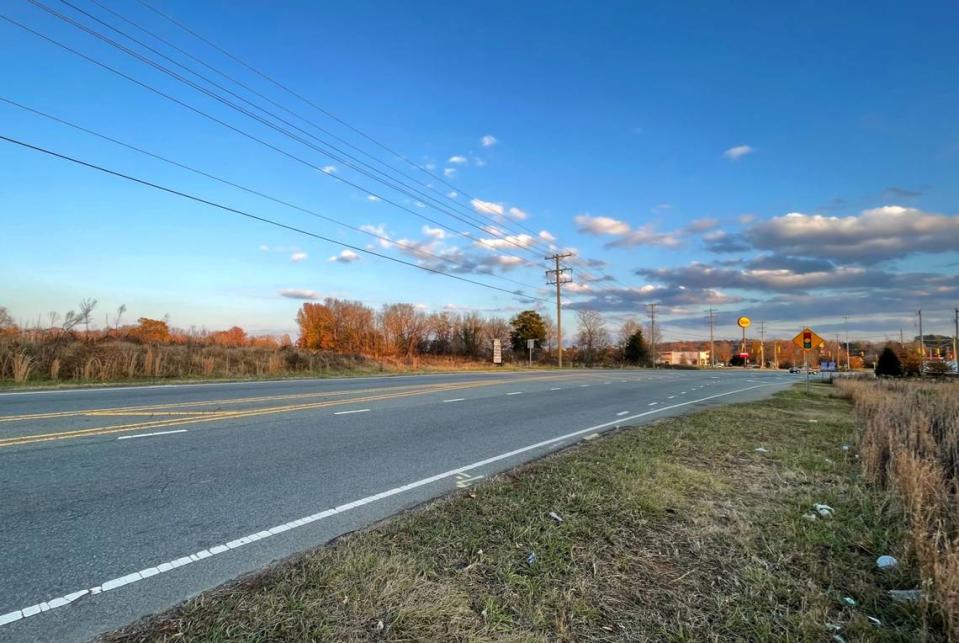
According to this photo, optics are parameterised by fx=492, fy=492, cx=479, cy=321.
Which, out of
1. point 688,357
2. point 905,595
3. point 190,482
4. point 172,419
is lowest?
point 688,357

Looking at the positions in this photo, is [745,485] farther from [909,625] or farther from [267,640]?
[267,640]

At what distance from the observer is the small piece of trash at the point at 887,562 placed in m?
3.53

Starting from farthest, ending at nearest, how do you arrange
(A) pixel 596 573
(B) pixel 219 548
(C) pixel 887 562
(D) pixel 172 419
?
(D) pixel 172 419, (B) pixel 219 548, (C) pixel 887 562, (A) pixel 596 573

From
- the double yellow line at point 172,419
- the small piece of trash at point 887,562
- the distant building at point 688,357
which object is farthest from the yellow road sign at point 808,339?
the distant building at point 688,357

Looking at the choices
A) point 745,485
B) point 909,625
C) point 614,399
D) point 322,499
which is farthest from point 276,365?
point 909,625

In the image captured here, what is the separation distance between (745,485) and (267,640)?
5.19 meters

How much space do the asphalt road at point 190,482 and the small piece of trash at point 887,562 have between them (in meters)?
3.73

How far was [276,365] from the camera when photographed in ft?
84.6

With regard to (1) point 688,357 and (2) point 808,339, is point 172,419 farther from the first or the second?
(1) point 688,357

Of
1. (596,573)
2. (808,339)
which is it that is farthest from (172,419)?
(808,339)

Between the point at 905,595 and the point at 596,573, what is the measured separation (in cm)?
191

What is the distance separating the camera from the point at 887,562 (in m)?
3.56

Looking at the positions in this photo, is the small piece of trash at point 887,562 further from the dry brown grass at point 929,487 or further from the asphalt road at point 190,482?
the asphalt road at point 190,482

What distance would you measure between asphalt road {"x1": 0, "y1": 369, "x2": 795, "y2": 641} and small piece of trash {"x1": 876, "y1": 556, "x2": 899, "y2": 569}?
12.2 feet
